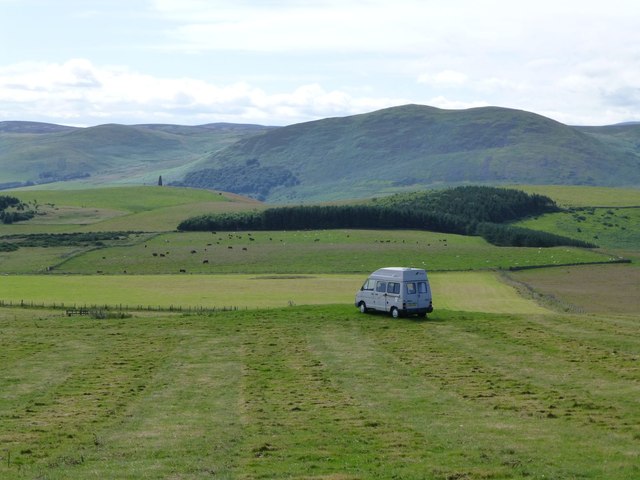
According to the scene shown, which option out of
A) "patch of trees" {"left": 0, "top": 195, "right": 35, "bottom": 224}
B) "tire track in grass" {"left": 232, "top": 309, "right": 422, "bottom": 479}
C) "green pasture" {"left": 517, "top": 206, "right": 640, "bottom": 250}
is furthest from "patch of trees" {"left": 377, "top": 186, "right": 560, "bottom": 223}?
"tire track in grass" {"left": 232, "top": 309, "right": 422, "bottom": 479}

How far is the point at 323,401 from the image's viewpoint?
30047 millimetres

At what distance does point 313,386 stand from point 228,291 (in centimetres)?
5204

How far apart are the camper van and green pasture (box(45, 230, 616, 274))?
169 ft

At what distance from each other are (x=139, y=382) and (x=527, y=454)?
1754 centimetres

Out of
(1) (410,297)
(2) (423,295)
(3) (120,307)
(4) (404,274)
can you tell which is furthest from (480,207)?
(1) (410,297)

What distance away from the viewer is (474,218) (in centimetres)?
18562

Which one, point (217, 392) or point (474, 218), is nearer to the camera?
point (217, 392)

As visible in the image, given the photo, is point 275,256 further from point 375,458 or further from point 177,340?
point 375,458

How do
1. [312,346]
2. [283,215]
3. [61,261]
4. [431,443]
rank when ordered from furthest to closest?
1. [283,215]
2. [61,261]
3. [312,346]
4. [431,443]

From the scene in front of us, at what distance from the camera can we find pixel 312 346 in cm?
4488

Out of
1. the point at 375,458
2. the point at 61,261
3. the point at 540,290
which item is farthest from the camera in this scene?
the point at 61,261

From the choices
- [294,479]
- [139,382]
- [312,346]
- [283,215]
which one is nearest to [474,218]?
[283,215]

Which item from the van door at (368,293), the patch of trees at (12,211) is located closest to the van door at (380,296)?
the van door at (368,293)

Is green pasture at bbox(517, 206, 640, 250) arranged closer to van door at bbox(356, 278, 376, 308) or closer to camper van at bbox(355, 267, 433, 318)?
van door at bbox(356, 278, 376, 308)
